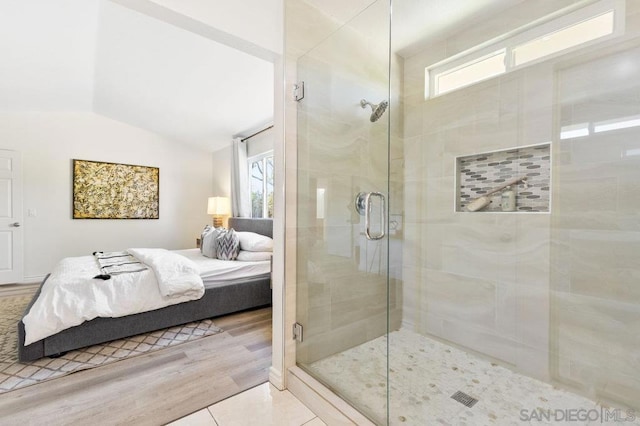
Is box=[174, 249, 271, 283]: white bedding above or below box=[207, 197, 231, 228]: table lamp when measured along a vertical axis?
below

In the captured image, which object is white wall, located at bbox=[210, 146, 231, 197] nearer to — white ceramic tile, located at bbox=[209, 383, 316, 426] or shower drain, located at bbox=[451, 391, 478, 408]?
white ceramic tile, located at bbox=[209, 383, 316, 426]

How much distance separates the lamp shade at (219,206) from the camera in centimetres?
502

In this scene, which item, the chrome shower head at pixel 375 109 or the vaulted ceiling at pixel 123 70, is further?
the vaulted ceiling at pixel 123 70

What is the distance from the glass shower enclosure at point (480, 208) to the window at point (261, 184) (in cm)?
258

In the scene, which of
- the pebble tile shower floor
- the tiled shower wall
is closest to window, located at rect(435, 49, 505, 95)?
the tiled shower wall

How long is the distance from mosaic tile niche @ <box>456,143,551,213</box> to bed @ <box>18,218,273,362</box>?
222cm

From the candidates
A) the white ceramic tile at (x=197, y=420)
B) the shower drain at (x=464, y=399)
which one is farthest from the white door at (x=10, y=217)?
the shower drain at (x=464, y=399)

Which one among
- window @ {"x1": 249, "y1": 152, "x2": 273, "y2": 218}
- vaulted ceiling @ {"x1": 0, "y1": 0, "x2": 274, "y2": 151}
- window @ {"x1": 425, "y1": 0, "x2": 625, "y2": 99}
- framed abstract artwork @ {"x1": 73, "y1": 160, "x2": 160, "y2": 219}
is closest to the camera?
window @ {"x1": 425, "y1": 0, "x2": 625, "y2": 99}

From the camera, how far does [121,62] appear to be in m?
3.04

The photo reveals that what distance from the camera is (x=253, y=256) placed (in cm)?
339

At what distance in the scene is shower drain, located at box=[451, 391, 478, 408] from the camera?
1.57m

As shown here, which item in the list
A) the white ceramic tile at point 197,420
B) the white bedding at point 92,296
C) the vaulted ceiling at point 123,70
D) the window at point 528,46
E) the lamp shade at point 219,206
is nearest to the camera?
the white ceramic tile at point 197,420

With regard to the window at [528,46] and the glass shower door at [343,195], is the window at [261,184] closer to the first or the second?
the glass shower door at [343,195]

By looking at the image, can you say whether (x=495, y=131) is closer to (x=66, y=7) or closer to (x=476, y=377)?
(x=476, y=377)
